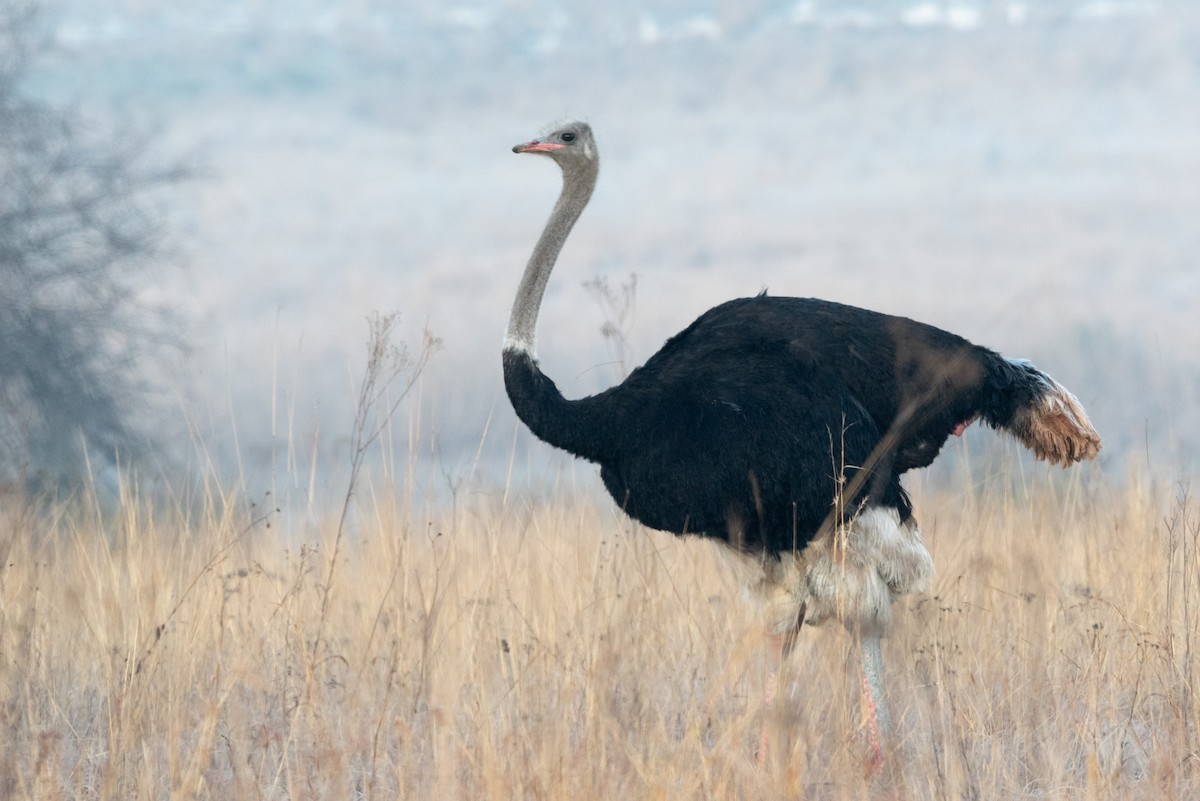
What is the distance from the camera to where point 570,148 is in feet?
19.9

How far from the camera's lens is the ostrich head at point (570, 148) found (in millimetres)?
6066

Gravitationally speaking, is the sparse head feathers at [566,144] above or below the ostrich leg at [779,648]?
above

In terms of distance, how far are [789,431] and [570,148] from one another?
1.53 m

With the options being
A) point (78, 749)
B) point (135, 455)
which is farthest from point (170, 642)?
point (135, 455)

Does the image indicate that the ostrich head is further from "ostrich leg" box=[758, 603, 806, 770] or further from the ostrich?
"ostrich leg" box=[758, 603, 806, 770]

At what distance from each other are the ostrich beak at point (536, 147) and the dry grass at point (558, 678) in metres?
1.48

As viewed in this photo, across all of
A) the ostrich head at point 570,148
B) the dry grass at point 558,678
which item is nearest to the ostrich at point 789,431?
the ostrich head at point 570,148

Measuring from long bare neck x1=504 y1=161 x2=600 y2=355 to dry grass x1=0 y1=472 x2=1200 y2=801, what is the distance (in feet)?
2.66

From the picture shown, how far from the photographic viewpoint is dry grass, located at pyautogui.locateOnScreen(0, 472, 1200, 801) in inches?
172

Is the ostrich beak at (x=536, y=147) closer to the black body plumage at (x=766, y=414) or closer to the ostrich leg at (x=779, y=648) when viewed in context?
the black body plumage at (x=766, y=414)

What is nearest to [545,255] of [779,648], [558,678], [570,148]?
[570,148]

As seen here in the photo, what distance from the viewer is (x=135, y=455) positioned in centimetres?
1473

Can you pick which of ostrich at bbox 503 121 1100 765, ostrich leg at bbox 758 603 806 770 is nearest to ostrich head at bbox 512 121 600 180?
ostrich at bbox 503 121 1100 765

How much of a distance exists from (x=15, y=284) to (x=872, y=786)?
12.2m
